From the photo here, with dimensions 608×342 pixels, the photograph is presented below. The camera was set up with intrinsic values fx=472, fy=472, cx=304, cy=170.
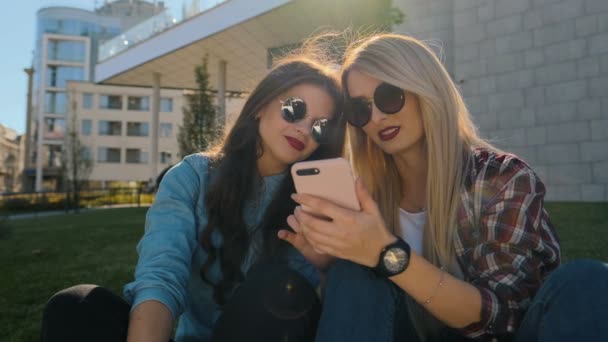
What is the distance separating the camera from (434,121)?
6.57ft

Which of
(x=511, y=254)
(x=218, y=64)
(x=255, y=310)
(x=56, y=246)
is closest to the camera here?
(x=511, y=254)

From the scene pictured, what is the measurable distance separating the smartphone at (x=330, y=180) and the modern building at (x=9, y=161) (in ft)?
204

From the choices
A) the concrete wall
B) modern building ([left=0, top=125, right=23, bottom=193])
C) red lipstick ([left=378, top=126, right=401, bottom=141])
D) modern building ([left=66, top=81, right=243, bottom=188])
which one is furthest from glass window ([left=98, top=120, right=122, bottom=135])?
red lipstick ([left=378, top=126, right=401, bottom=141])

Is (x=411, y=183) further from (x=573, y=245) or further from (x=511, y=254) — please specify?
(x=573, y=245)

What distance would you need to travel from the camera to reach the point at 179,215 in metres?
1.96

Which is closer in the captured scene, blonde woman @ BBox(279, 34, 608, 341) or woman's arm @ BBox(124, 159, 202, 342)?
blonde woman @ BBox(279, 34, 608, 341)

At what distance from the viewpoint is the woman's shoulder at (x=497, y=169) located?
5.61 ft

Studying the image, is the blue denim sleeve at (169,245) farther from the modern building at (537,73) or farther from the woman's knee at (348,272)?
the modern building at (537,73)

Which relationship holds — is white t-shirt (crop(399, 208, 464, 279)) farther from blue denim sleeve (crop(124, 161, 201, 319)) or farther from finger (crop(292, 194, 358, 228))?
blue denim sleeve (crop(124, 161, 201, 319))

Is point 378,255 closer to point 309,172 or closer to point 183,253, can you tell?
point 309,172

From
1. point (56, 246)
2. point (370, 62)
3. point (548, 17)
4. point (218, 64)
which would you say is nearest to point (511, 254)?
point (370, 62)

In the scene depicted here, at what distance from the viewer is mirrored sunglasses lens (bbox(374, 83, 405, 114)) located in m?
2.04

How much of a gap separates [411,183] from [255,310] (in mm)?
1029

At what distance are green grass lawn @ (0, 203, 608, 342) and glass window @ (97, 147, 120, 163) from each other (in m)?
41.4
